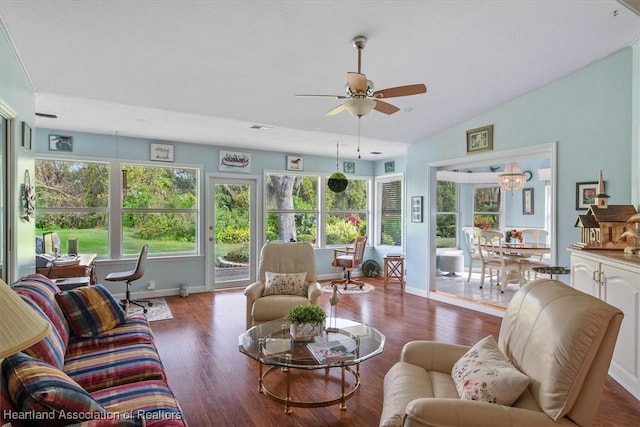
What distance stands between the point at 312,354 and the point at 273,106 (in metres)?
2.89

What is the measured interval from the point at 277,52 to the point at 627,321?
136 inches

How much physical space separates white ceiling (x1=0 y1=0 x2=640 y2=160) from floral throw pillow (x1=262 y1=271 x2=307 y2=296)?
200 cm

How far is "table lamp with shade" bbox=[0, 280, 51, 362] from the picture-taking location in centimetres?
89

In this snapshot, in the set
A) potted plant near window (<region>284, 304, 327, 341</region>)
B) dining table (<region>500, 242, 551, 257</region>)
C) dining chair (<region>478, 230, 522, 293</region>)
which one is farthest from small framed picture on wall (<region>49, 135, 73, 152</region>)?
dining table (<region>500, 242, 551, 257</region>)

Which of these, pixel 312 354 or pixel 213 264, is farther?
pixel 213 264

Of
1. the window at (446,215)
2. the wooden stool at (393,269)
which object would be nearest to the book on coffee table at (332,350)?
the wooden stool at (393,269)

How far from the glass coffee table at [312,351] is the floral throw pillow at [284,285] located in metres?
0.77

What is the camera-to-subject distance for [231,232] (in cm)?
Result: 630

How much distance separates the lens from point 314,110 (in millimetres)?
4406

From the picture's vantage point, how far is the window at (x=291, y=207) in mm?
6719

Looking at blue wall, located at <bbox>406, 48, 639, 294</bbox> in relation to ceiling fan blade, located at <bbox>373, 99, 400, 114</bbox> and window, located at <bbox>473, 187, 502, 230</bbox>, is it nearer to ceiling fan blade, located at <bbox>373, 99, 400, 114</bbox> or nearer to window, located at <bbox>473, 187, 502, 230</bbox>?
ceiling fan blade, located at <bbox>373, 99, 400, 114</bbox>

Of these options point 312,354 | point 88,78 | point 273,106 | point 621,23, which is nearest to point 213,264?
point 273,106

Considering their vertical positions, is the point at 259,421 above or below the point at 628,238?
below

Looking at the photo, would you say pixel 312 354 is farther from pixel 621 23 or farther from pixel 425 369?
pixel 621 23
